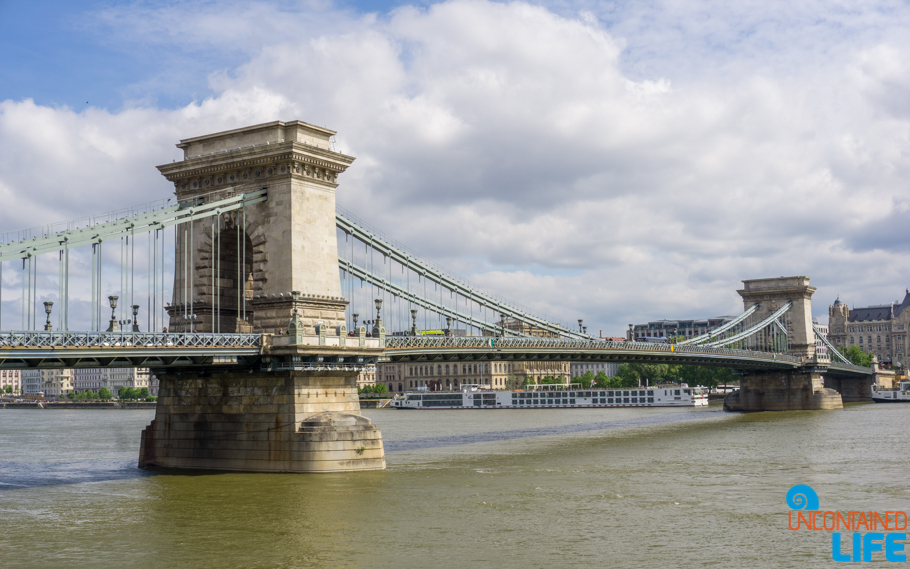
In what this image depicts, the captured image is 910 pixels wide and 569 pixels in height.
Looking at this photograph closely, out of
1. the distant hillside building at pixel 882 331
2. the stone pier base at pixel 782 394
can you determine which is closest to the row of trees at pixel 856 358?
the distant hillside building at pixel 882 331

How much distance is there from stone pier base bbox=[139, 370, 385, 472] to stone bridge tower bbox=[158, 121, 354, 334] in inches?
98.7

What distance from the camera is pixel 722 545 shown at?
948 inches

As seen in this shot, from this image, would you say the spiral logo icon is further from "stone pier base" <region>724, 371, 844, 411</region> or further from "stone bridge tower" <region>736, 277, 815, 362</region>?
"stone bridge tower" <region>736, 277, 815, 362</region>

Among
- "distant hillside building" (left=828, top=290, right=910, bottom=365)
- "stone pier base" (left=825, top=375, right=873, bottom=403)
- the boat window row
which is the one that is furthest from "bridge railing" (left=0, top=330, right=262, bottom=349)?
"distant hillside building" (left=828, top=290, right=910, bottom=365)

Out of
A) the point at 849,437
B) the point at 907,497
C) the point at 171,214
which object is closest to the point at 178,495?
the point at 171,214

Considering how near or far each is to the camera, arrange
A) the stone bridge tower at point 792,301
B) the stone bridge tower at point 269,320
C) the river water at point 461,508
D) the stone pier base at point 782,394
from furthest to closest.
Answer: the stone bridge tower at point 792,301 < the stone pier base at point 782,394 < the stone bridge tower at point 269,320 < the river water at point 461,508

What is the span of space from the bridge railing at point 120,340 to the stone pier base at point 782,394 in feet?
256

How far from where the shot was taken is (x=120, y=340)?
1249 inches

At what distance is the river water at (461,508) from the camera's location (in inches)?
923

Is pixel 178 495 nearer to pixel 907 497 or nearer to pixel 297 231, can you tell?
pixel 297 231

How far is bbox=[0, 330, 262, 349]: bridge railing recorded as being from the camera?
29.0 metres

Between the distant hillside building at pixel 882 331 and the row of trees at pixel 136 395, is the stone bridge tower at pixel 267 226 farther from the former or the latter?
the distant hillside building at pixel 882 331

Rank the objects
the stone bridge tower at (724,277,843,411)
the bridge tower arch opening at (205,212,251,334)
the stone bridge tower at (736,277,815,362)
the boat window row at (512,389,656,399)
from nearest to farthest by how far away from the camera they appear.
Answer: the bridge tower arch opening at (205,212,251,334) → the stone bridge tower at (724,277,843,411) → the stone bridge tower at (736,277,815,362) → the boat window row at (512,389,656,399)

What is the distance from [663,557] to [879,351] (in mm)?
189960
